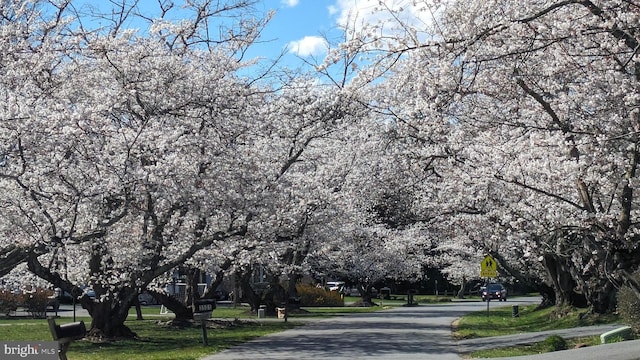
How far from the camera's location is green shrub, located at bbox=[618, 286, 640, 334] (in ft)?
53.9

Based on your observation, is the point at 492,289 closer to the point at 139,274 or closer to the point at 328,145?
the point at 328,145

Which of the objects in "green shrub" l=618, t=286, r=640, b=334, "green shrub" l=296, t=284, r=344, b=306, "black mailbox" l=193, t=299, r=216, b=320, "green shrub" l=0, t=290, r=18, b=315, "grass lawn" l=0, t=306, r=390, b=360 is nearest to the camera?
"green shrub" l=618, t=286, r=640, b=334

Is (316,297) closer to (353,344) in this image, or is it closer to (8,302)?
(8,302)

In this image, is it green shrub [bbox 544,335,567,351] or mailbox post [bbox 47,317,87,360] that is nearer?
mailbox post [bbox 47,317,87,360]

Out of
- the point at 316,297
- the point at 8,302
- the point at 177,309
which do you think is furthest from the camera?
the point at 316,297

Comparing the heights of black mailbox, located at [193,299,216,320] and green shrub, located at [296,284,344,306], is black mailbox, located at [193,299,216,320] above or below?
below

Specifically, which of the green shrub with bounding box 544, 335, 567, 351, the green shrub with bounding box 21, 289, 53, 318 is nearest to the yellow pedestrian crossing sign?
the green shrub with bounding box 544, 335, 567, 351

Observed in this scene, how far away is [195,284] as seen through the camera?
2941cm

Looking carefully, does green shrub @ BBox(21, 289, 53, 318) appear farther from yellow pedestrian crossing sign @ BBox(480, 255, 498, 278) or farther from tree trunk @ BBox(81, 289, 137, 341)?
yellow pedestrian crossing sign @ BBox(480, 255, 498, 278)

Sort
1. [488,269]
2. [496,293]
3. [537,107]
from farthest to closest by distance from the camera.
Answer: [496,293] → [488,269] → [537,107]

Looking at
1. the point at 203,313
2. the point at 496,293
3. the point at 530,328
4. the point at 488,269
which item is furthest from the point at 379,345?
the point at 496,293

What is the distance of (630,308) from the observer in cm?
1667

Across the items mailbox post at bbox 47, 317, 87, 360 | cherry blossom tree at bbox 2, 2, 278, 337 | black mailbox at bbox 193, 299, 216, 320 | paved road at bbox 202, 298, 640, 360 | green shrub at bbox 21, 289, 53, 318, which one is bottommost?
paved road at bbox 202, 298, 640, 360

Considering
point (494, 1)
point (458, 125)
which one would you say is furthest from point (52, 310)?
point (494, 1)
